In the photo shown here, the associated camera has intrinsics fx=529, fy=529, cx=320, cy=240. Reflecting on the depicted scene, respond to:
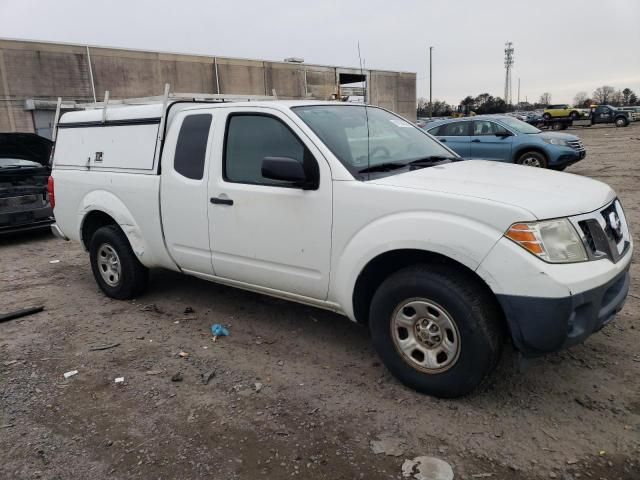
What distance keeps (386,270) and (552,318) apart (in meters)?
1.08

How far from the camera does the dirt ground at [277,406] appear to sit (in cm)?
275

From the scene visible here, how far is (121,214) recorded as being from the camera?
499cm

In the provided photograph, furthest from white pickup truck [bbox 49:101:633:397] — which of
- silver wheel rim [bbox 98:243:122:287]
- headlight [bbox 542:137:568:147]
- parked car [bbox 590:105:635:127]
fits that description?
parked car [bbox 590:105:635:127]

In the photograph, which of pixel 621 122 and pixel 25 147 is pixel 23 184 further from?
pixel 621 122

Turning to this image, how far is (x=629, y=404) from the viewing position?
3135 mm

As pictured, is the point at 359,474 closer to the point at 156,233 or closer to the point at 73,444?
the point at 73,444

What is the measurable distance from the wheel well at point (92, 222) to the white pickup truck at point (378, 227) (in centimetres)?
29

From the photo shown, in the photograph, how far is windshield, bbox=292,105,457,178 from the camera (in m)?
3.64

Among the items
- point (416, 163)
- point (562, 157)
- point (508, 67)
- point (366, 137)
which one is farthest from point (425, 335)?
point (508, 67)

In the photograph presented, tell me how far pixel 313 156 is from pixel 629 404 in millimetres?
2461

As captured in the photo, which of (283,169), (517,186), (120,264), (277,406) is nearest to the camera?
(517,186)

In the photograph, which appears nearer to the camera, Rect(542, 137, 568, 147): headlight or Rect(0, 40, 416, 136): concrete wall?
Rect(542, 137, 568, 147): headlight

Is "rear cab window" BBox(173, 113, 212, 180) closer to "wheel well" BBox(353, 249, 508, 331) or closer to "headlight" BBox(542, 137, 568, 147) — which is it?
"wheel well" BBox(353, 249, 508, 331)

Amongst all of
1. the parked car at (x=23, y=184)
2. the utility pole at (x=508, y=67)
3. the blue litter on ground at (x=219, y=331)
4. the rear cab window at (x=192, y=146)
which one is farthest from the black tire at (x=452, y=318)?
the utility pole at (x=508, y=67)
